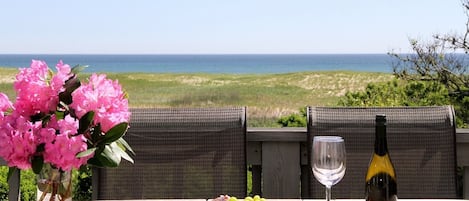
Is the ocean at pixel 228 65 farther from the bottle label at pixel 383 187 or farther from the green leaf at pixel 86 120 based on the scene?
the green leaf at pixel 86 120

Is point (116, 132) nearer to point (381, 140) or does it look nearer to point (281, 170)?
point (381, 140)

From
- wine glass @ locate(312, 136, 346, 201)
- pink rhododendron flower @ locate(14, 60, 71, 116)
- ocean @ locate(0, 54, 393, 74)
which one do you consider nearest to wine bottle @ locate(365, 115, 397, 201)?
wine glass @ locate(312, 136, 346, 201)

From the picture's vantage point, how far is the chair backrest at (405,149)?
2.07 meters

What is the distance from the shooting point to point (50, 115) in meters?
1.18

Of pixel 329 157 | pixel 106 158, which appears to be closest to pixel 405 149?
pixel 329 157

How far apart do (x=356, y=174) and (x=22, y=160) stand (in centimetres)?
122

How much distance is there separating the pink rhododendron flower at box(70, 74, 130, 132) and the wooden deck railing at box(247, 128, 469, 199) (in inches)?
45.5

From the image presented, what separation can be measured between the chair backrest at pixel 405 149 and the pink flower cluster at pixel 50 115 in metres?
1.03

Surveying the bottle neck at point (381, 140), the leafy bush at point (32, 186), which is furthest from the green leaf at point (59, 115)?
the leafy bush at point (32, 186)

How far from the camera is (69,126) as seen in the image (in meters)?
1.14
